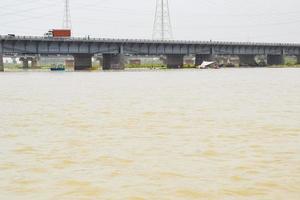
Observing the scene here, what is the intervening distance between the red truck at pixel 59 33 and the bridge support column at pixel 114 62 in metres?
14.4

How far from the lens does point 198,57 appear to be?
5655 inches

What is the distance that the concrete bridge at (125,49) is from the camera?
334ft

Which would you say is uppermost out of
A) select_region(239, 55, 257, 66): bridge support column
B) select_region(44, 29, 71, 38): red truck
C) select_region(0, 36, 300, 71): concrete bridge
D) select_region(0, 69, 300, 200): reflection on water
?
select_region(44, 29, 71, 38): red truck

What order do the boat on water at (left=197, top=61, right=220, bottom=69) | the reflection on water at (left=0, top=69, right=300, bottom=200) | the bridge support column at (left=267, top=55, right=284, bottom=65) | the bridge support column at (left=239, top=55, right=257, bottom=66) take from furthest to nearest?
the bridge support column at (left=267, top=55, right=284, bottom=65)
the bridge support column at (left=239, top=55, right=257, bottom=66)
the boat on water at (left=197, top=61, right=220, bottom=69)
the reflection on water at (left=0, top=69, right=300, bottom=200)

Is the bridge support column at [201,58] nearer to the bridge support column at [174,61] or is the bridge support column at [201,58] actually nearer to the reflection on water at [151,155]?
the bridge support column at [174,61]

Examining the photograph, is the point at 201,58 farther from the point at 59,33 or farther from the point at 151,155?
the point at 151,155

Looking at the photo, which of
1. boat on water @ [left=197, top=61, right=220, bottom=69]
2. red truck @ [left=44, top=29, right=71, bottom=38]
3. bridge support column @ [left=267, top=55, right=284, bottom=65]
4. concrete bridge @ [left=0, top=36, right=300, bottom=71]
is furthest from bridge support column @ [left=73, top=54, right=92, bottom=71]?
bridge support column @ [left=267, top=55, right=284, bottom=65]

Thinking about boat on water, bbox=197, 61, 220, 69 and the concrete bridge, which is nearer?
the concrete bridge

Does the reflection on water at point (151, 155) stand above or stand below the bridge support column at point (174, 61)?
below

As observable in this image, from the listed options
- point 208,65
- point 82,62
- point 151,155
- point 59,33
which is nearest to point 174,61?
point 208,65

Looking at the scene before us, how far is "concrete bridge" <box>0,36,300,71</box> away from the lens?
102 m

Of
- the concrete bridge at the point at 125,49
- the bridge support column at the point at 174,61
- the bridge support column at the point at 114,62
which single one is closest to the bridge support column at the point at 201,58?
the concrete bridge at the point at 125,49

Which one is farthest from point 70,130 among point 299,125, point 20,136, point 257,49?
point 257,49

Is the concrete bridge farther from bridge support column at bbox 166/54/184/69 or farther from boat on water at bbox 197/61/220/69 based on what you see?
boat on water at bbox 197/61/220/69
